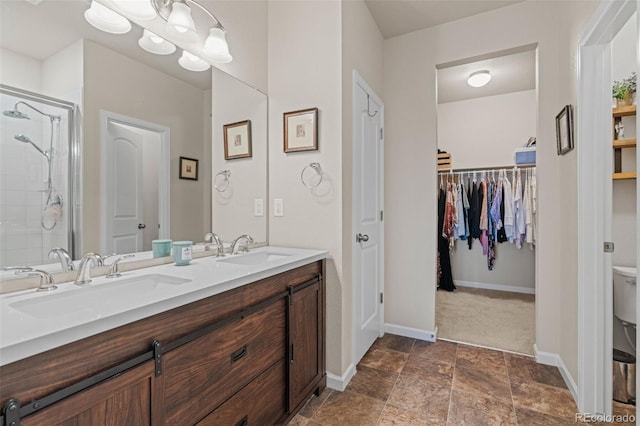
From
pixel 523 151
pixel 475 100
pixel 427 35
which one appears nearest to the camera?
pixel 427 35

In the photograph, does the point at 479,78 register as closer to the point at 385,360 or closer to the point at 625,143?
the point at 625,143

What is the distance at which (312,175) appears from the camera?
2082 millimetres

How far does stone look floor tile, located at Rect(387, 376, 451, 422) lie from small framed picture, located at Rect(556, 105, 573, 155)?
5.79 ft

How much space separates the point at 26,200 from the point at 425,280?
2.75m

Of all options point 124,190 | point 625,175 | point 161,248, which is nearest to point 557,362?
point 625,175

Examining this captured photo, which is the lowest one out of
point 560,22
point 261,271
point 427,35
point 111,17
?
point 261,271

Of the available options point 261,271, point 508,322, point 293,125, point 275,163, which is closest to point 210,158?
point 275,163

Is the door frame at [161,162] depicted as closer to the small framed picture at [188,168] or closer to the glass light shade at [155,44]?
the small framed picture at [188,168]

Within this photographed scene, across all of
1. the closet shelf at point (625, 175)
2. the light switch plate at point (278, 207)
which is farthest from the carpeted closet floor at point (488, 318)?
the light switch plate at point (278, 207)

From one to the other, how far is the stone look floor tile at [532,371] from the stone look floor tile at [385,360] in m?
0.77

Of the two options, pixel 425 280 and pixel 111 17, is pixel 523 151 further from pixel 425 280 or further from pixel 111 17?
pixel 111 17

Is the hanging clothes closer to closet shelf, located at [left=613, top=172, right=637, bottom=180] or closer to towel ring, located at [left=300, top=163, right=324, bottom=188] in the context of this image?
closet shelf, located at [left=613, top=172, right=637, bottom=180]

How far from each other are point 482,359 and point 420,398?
2.67 ft

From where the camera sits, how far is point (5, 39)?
1051 millimetres
